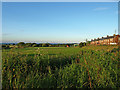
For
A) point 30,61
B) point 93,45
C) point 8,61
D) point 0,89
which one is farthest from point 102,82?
point 93,45

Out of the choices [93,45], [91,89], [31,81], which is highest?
[93,45]

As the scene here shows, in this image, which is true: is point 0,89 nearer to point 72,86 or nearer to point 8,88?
point 8,88

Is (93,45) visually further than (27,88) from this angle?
Yes

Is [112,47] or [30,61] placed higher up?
[112,47]

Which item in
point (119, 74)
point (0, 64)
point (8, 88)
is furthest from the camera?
point (0, 64)

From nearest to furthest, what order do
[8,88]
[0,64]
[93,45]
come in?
[8,88] < [0,64] < [93,45]

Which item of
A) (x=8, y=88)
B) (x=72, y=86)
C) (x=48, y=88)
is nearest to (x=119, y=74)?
(x=72, y=86)

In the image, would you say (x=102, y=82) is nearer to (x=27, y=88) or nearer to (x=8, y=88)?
(x=27, y=88)

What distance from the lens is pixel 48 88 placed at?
2.73 meters

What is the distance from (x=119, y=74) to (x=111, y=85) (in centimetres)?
78

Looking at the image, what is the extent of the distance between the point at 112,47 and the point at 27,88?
592cm

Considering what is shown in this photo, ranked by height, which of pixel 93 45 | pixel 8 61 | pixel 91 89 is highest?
pixel 93 45

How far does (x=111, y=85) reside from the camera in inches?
110

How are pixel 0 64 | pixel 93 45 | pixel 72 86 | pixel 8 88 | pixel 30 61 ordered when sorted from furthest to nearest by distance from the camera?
pixel 93 45 → pixel 30 61 → pixel 0 64 → pixel 72 86 → pixel 8 88
